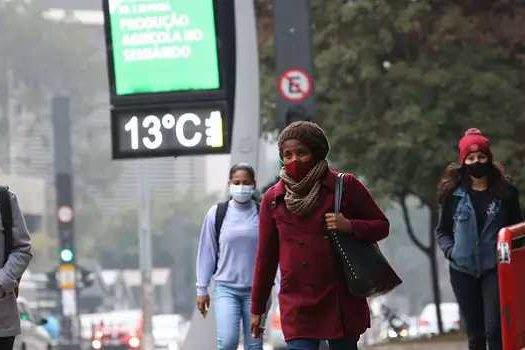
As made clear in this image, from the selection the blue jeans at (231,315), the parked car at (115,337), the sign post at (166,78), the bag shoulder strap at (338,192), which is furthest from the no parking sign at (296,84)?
the parked car at (115,337)

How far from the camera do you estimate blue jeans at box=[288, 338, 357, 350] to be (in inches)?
343

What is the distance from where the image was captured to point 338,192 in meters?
8.72

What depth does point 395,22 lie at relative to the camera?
97.0ft

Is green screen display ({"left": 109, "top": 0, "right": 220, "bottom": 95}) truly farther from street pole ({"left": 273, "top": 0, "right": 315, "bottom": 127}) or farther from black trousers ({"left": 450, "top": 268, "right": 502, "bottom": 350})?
black trousers ({"left": 450, "top": 268, "right": 502, "bottom": 350})

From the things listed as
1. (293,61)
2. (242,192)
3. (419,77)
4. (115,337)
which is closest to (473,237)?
(242,192)

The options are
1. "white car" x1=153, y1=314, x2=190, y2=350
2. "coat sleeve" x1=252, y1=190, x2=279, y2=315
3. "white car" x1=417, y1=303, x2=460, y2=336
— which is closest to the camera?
"coat sleeve" x1=252, y1=190, x2=279, y2=315

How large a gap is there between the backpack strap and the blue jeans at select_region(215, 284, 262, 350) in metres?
3.44

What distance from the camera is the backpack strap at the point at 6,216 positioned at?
31.8 feet

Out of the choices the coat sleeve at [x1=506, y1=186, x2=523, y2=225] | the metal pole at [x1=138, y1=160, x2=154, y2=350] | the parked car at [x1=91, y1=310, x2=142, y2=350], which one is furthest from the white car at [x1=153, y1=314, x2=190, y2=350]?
the coat sleeve at [x1=506, y1=186, x2=523, y2=225]

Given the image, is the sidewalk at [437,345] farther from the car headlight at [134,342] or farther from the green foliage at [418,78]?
the car headlight at [134,342]

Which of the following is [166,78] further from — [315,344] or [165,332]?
[165,332]

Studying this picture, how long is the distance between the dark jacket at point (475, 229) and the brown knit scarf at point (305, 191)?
3.45m

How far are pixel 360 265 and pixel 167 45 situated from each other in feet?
31.5

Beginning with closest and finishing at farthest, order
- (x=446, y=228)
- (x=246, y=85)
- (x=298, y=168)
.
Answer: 1. (x=298, y=168)
2. (x=446, y=228)
3. (x=246, y=85)
